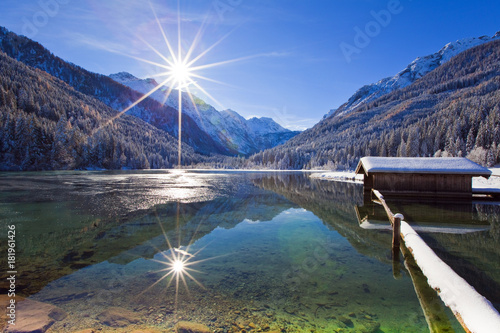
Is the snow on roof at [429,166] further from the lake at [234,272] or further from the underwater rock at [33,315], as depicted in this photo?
the underwater rock at [33,315]

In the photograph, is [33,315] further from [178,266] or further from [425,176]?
[425,176]

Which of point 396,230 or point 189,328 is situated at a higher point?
point 396,230

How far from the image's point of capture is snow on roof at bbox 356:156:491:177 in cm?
2205

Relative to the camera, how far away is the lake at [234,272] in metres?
5.20

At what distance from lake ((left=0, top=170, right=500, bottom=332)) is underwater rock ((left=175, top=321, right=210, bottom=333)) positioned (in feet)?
0.44

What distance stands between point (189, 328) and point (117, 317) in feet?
5.53

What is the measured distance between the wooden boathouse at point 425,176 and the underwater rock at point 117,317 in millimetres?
24079

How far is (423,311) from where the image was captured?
5.52 m

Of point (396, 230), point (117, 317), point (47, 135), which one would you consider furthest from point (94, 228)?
point (47, 135)

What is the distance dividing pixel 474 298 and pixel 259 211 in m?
13.7

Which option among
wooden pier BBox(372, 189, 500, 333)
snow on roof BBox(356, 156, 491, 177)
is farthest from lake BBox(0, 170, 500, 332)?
snow on roof BBox(356, 156, 491, 177)

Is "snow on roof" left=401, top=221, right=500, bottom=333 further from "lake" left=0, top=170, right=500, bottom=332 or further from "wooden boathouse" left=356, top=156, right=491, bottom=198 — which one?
"wooden boathouse" left=356, top=156, right=491, bottom=198

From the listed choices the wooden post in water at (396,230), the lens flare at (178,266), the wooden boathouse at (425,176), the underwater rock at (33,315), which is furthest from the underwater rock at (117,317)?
the wooden boathouse at (425,176)

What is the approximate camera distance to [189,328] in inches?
189
